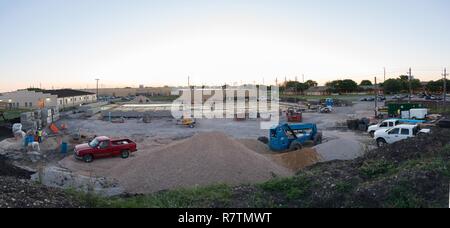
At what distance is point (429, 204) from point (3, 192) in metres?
7.64

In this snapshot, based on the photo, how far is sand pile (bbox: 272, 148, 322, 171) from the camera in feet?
59.3

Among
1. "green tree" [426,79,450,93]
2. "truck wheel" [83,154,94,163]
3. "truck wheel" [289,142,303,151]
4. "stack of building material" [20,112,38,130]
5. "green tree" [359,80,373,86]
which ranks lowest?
"truck wheel" [83,154,94,163]

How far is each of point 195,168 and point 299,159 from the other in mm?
5573

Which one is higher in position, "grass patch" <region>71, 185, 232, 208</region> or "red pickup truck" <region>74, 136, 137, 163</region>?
"grass patch" <region>71, 185, 232, 208</region>

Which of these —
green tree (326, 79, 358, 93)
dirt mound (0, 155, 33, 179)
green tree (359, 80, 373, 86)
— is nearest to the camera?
dirt mound (0, 155, 33, 179)

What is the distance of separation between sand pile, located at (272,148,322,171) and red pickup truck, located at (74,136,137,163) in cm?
831

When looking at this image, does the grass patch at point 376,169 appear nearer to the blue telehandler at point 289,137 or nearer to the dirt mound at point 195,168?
the dirt mound at point 195,168

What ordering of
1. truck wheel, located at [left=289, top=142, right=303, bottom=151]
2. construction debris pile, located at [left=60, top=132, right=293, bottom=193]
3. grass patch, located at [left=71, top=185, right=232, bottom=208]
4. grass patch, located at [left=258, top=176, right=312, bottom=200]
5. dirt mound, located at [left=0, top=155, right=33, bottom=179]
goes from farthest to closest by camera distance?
truck wheel, located at [left=289, top=142, right=303, bottom=151] → dirt mound, located at [left=0, top=155, right=33, bottom=179] → construction debris pile, located at [left=60, top=132, right=293, bottom=193] → grass patch, located at [left=258, top=176, right=312, bottom=200] → grass patch, located at [left=71, top=185, right=232, bottom=208]

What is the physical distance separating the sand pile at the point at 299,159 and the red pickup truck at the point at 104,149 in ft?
27.3

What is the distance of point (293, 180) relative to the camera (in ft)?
29.6

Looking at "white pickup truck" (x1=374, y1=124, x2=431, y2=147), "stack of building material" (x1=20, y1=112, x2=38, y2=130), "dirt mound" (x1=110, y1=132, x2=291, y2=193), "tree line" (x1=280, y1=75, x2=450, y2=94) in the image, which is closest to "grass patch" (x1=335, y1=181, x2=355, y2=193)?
"dirt mound" (x1=110, y1=132, x2=291, y2=193)

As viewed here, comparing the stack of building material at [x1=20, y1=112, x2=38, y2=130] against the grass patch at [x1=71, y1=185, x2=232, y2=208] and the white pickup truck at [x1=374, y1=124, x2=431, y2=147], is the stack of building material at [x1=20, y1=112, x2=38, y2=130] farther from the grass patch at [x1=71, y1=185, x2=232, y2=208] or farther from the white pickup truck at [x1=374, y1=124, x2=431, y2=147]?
the grass patch at [x1=71, y1=185, x2=232, y2=208]

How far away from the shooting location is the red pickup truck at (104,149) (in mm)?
20766
